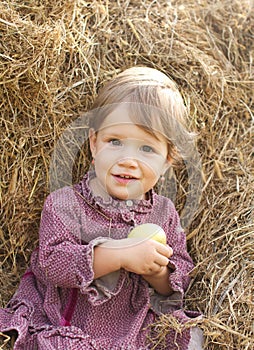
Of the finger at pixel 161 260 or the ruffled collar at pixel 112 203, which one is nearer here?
the finger at pixel 161 260

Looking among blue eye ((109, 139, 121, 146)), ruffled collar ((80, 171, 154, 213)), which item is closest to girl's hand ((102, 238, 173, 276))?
ruffled collar ((80, 171, 154, 213))

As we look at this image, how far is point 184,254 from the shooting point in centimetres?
230

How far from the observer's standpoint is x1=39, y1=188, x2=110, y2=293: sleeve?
6.59 ft

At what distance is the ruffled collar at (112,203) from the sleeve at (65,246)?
1.9 inches

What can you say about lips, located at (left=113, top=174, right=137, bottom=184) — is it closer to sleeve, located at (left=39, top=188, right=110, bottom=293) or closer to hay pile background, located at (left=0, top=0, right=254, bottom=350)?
sleeve, located at (left=39, top=188, right=110, bottom=293)

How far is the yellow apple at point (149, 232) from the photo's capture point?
2066 mm

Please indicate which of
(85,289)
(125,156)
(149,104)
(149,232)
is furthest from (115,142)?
(85,289)

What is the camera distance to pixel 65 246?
2055 millimetres

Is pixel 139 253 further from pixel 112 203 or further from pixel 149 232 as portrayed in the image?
pixel 112 203

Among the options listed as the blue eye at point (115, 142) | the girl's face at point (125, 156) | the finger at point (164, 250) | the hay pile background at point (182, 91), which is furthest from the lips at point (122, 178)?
the hay pile background at point (182, 91)

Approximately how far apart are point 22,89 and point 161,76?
506mm

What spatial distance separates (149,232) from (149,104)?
16.8 inches

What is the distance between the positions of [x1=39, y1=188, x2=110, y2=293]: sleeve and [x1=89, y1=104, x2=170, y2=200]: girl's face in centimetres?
15

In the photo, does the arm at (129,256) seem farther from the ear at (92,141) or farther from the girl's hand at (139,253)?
the ear at (92,141)
